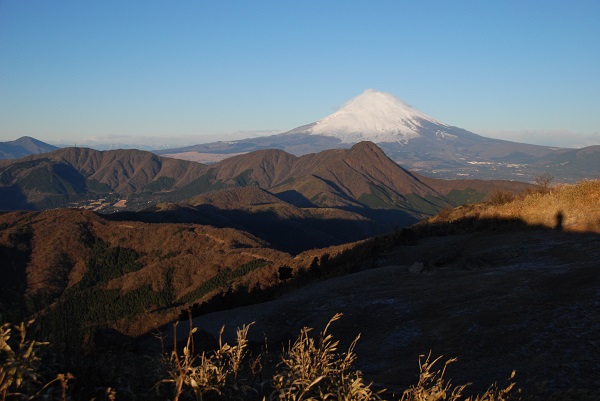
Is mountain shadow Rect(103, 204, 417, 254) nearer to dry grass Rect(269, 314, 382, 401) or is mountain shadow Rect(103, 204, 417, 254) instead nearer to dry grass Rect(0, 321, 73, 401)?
dry grass Rect(269, 314, 382, 401)

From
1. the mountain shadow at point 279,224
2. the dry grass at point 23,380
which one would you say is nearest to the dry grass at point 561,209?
the dry grass at point 23,380

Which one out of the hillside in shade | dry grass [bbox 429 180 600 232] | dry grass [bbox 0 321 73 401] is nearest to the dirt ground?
the hillside in shade

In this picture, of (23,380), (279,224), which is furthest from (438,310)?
(279,224)

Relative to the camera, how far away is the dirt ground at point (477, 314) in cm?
664

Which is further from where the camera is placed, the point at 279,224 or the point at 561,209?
the point at 279,224

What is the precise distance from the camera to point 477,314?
915 centimetres

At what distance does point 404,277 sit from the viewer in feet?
48.0

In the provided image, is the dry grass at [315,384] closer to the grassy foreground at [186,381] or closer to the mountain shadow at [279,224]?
the grassy foreground at [186,381]

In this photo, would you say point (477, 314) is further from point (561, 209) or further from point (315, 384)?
point (561, 209)

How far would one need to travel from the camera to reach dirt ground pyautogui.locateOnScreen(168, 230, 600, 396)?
664cm

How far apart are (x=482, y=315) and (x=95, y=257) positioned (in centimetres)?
10545

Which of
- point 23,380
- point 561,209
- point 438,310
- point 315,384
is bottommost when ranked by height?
point 438,310

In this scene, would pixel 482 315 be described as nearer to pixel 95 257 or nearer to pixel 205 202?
pixel 95 257

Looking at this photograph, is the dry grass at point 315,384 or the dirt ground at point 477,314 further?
the dirt ground at point 477,314
